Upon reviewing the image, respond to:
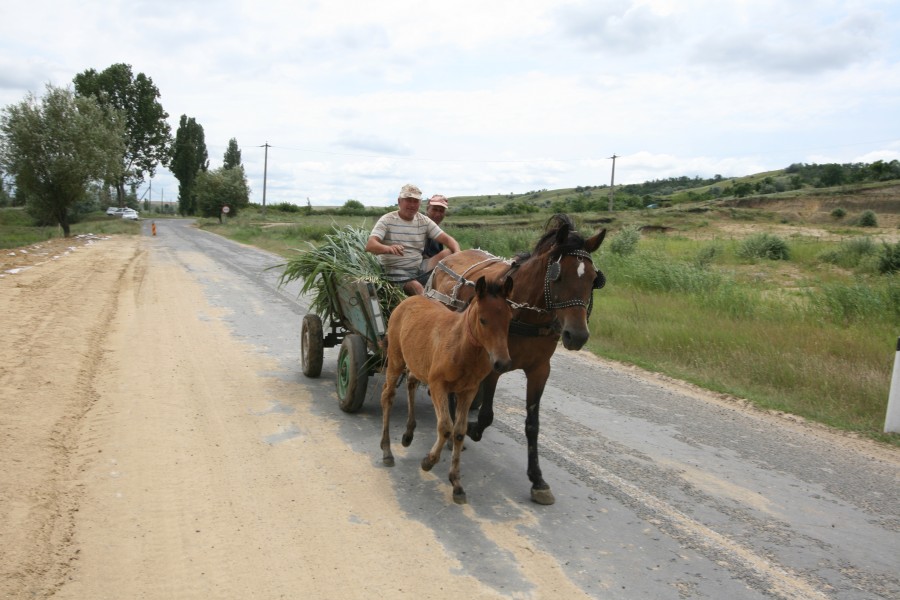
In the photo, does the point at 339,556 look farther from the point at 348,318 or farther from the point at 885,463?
the point at 885,463

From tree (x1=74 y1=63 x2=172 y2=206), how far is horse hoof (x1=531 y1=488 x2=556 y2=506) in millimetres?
74358

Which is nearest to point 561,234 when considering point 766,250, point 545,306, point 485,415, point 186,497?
point 545,306

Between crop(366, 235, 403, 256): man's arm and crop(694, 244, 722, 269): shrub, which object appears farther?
crop(694, 244, 722, 269): shrub

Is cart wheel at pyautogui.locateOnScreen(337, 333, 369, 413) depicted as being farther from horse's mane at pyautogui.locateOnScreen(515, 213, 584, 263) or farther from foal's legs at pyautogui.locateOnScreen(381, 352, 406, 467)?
horse's mane at pyautogui.locateOnScreen(515, 213, 584, 263)

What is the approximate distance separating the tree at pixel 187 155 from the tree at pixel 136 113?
5.25ft

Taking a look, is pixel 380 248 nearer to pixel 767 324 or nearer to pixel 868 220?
pixel 767 324

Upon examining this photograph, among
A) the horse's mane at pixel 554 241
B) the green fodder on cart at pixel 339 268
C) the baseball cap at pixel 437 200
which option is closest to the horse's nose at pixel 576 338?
the horse's mane at pixel 554 241

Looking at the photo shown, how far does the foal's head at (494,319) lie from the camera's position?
14.2 ft

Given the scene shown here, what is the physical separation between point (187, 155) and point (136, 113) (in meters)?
7.26

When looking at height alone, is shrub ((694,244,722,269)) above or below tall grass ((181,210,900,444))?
above

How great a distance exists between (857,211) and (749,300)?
122ft

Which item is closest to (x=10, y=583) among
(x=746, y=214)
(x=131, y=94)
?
(x=746, y=214)

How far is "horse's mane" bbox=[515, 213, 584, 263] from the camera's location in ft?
16.1

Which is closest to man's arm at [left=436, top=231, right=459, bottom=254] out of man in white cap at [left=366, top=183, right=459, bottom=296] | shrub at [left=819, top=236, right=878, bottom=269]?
man in white cap at [left=366, top=183, right=459, bottom=296]
